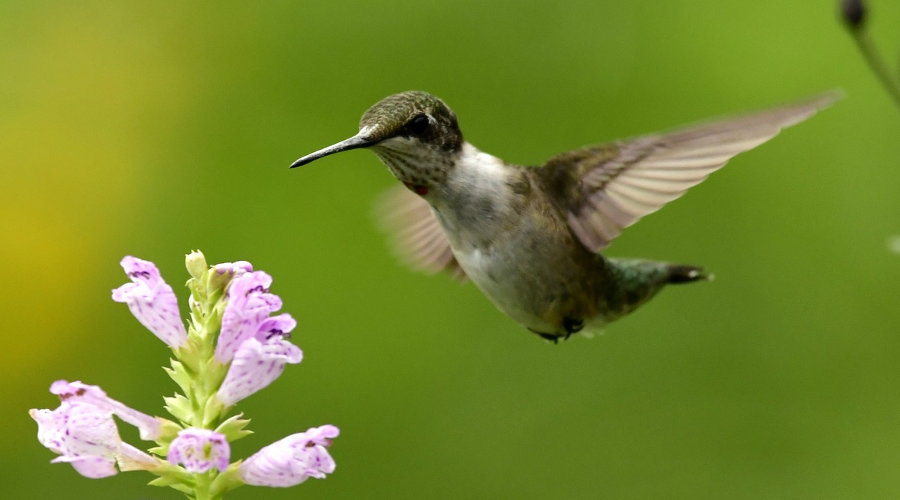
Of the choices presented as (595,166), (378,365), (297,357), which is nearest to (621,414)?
(378,365)

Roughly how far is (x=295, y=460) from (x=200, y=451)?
0.25 m

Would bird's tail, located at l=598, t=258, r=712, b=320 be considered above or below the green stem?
below

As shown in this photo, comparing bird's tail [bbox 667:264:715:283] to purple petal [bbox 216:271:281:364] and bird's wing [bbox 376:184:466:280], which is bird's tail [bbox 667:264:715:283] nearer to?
bird's wing [bbox 376:184:466:280]

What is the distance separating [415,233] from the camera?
415cm

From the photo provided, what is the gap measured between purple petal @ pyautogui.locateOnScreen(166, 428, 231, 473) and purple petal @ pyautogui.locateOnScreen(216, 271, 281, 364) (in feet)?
0.64

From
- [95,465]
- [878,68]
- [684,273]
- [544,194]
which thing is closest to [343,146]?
[95,465]

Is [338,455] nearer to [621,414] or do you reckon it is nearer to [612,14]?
[621,414]

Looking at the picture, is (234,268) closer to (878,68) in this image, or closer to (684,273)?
(878,68)

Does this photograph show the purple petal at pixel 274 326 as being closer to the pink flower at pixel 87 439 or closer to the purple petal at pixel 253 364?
the purple petal at pixel 253 364

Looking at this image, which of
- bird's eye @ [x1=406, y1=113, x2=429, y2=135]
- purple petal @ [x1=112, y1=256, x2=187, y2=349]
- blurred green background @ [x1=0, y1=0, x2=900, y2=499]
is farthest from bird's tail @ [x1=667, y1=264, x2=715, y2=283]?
purple petal @ [x1=112, y1=256, x2=187, y2=349]

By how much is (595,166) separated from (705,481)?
2666 millimetres

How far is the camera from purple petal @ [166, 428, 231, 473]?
6.43 ft

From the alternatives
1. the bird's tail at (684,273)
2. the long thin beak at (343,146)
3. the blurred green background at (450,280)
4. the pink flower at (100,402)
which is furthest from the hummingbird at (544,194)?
the blurred green background at (450,280)

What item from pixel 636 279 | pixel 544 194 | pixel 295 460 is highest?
pixel 544 194
